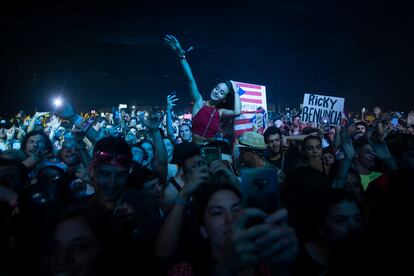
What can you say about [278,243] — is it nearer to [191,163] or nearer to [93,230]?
[93,230]

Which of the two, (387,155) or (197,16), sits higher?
(197,16)

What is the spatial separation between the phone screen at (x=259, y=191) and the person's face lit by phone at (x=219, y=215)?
55 cm

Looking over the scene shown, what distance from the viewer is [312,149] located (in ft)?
15.6

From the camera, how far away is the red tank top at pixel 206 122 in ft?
17.9

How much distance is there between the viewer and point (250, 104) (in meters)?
8.02

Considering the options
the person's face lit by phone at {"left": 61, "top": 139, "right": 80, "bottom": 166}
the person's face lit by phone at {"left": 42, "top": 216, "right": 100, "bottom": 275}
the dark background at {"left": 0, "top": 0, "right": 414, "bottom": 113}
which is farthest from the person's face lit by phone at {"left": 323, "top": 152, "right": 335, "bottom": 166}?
the dark background at {"left": 0, "top": 0, "right": 414, "bottom": 113}

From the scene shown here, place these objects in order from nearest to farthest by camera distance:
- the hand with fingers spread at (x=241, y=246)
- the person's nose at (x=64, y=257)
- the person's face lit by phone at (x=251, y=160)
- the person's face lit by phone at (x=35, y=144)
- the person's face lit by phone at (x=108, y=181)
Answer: the hand with fingers spread at (x=241, y=246)
the person's nose at (x=64, y=257)
the person's face lit by phone at (x=108, y=181)
the person's face lit by phone at (x=251, y=160)
the person's face lit by phone at (x=35, y=144)

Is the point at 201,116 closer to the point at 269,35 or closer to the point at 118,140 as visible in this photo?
the point at 118,140

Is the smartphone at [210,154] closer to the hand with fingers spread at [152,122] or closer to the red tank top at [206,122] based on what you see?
the hand with fingers spread at [152,122]

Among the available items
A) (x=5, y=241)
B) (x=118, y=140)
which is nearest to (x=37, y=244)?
(x=5, y=241)

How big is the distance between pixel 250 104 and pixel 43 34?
12.0 meters

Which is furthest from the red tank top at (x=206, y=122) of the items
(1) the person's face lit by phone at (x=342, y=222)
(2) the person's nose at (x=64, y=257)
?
(2) the person's nose at (x=64, y=257)

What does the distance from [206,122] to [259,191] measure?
3983 mm

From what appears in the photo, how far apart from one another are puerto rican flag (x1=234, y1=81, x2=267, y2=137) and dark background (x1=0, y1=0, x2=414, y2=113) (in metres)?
9.51
